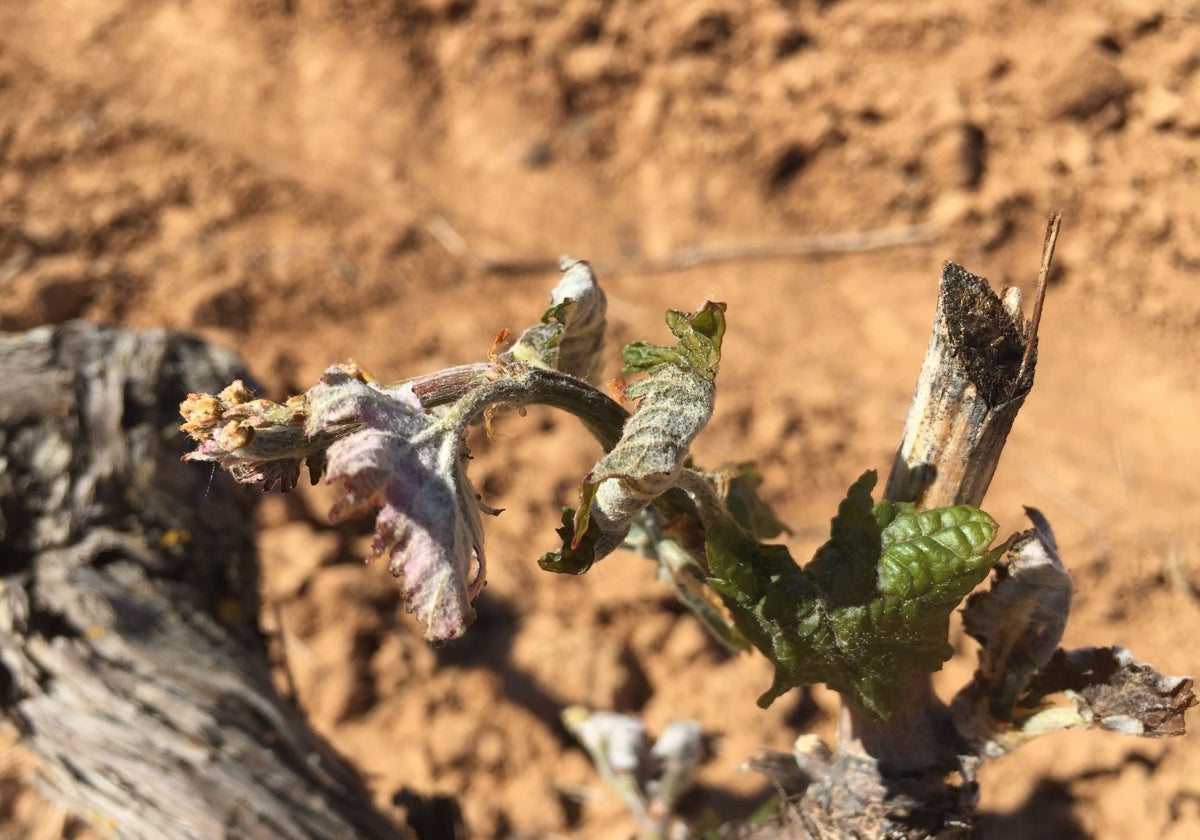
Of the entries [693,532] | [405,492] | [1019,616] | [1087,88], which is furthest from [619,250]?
[405,492]

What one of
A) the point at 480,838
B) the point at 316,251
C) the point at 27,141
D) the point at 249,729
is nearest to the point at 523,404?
the point at 249,729

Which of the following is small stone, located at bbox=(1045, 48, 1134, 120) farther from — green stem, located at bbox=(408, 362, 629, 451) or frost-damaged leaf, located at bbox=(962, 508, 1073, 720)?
green stem, located at bbox=(408, 362, 629, 451)

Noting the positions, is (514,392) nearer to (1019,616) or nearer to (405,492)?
(405,492)

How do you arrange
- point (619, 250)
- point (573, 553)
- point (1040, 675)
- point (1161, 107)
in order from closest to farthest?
1. point (573, 553)
2. point (1040, 675)
3. point (1161, 107)
4. point (619, 250)

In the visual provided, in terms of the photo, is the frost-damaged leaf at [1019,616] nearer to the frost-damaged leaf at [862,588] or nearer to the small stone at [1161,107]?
the frost-damaged leaf at [862,588]

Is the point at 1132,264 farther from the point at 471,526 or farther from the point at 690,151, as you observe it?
the point at 471,526

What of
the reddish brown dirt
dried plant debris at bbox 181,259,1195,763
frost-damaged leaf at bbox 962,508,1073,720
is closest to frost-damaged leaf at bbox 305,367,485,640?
dried plant debris at bbox 181,259,1195,763
